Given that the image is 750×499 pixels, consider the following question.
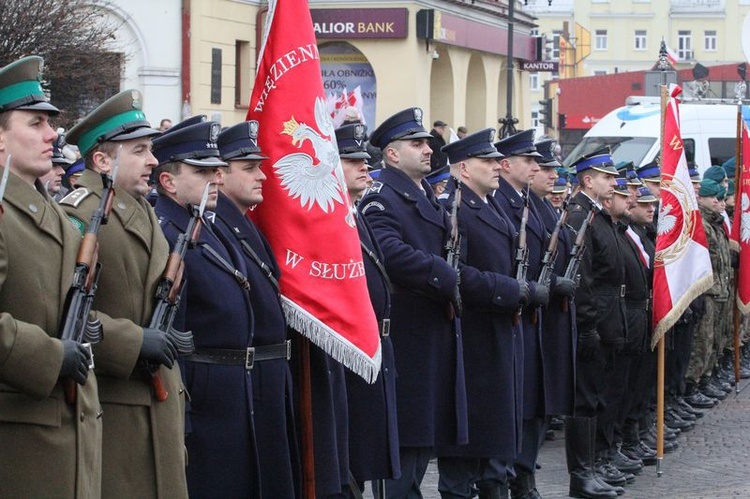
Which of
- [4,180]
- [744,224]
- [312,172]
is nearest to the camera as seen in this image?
[4,180]

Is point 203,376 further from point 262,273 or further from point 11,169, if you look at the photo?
point 11,169

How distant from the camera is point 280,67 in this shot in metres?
6.68

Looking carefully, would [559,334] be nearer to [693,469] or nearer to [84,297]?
[693,469]

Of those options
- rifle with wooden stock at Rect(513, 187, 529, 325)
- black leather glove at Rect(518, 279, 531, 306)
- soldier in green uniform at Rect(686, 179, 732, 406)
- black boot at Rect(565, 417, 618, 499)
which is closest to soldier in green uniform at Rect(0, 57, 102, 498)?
black leather glove at Rect(518, 279, 531, 306)

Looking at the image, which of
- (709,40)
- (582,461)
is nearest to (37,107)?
(582,461)

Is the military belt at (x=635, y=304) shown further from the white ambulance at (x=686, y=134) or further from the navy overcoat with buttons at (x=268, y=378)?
the white ambulance at (x=686, y=134)

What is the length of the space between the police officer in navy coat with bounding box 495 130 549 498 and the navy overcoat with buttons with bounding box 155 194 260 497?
301cm

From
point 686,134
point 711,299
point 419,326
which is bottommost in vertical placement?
point 711,299

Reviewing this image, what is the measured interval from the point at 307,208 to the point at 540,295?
7.59 ft

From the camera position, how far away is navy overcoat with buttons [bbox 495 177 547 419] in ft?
28.9

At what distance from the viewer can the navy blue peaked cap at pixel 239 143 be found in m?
6.27

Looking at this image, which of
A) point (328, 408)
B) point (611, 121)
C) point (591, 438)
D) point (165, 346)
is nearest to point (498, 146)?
point (591, 438)

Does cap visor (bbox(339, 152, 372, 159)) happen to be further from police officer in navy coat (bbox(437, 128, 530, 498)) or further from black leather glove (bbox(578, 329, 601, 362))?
black leather glove (bbox(578, 329, 601, 362))

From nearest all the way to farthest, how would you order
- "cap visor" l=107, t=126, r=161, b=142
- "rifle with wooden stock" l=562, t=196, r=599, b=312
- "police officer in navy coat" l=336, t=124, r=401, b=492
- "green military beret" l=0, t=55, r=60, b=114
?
"green military beret" l=0, t=55, r=60, b=114 < "cap visor" l=107, t=126, r=161, b=142 < "police officer in navy coat" l=336, t=124, r=401, b=492 < "rifle with wooden stock" l=562, t=196, r=599, b=312
